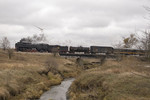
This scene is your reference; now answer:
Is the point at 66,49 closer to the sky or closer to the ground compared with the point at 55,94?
closer to the sky

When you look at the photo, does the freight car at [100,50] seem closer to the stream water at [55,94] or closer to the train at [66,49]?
the train at [66,49]

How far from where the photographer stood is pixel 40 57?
53.3m

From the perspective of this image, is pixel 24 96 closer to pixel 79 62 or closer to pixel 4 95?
pixel 4 95

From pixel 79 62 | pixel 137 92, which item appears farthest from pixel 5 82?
pixel 79 62

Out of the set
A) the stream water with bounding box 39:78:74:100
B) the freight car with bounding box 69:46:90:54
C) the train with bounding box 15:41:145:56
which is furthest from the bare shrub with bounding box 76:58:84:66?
the stream water with bounding box 39:78:74:100

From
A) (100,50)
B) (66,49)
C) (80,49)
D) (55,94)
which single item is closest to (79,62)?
(80,49)

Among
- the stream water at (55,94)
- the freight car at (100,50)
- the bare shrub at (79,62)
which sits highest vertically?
the freight car at (100,50)

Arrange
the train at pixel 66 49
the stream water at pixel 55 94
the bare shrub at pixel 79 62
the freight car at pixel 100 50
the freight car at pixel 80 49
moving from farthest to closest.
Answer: the freight car at pixel 100 50 < the freight car at pixel 80 49 < the train at pixel 66 49 < the bare shrub at pixel 79 62 < the stream water at pixel 55 94

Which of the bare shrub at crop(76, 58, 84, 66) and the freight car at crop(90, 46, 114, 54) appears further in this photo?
the freight car at crop(90, 46, 114, 54)

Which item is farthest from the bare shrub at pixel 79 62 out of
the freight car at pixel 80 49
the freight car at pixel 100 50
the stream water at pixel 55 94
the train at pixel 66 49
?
the stream water at pixel 55 94

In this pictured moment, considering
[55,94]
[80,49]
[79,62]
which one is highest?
[80,49]

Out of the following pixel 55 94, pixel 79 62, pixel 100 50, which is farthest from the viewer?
pixel 100 50

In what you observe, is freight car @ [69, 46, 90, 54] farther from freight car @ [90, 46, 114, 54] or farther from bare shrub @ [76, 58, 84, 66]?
bare shrub @ [76, 58, 84, 66]

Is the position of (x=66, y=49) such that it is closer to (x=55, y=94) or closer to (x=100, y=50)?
(x=100, y=50)
